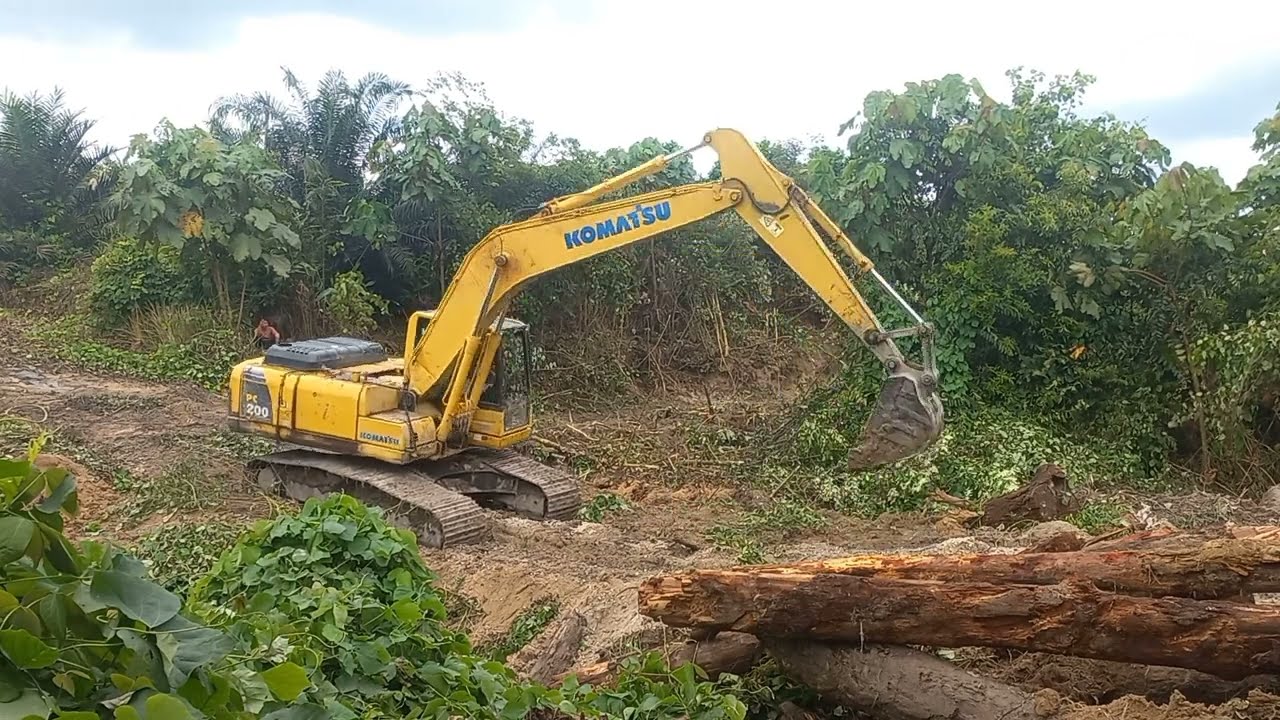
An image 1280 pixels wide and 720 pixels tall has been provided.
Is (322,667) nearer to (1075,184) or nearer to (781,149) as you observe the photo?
(1075,184)

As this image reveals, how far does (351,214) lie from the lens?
15.9 m

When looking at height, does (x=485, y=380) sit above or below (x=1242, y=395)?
above

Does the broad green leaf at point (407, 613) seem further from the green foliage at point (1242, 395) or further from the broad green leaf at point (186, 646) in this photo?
the green foliage at point (1242, 395)

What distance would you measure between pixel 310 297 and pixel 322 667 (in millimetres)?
13486

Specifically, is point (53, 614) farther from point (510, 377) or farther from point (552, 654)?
point (510, 377)

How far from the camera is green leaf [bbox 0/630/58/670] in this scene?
5.48 ft

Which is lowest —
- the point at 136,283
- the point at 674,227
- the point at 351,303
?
the point at 351,303

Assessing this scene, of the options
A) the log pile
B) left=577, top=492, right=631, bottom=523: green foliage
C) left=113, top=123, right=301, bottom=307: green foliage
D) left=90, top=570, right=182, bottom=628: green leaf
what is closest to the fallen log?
the log pile

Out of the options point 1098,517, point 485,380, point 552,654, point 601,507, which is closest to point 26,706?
point 552,654

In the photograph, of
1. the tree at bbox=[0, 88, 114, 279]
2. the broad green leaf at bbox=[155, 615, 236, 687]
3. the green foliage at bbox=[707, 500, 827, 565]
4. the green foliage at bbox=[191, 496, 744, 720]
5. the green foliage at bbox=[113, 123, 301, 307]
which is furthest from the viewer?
the tree at bbox=[0, 88, 114, 279]

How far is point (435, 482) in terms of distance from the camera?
9.10 metres

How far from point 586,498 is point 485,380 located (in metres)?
1.92

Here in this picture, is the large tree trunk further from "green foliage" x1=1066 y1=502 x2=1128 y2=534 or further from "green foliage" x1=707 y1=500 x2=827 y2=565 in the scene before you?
"green foliage" x1=1066 y1=502 x2=1128 y2=534

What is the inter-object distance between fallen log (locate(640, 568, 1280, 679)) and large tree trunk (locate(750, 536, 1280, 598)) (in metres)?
0.20
